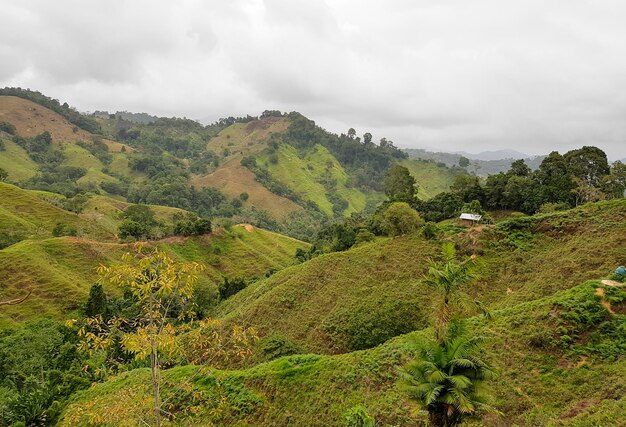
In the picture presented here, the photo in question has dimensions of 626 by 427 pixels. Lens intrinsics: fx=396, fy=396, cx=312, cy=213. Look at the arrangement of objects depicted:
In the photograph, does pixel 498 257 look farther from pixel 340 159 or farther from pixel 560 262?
pixel 340 159

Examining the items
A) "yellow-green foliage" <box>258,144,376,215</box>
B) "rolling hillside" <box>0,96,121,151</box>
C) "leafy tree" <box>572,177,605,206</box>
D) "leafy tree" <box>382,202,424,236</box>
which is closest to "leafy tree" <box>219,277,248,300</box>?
"leafy tree" <box>382,202,424,236</box>

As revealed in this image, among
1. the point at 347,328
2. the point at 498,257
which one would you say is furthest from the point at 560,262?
the point at 347,328

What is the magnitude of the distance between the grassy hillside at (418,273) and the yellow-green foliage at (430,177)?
11018 cm

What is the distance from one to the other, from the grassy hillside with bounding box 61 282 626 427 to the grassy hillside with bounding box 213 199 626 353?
221 inches

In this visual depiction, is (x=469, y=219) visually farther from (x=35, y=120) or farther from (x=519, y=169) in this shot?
(x=35, y=120)

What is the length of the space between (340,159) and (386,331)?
160594 millimetres

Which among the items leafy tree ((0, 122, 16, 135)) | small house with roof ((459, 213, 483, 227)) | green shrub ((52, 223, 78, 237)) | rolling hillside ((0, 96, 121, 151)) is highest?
rolling hillside ((0, 96, 121, 151))

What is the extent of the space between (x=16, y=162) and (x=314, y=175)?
103m

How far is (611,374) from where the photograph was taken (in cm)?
1758

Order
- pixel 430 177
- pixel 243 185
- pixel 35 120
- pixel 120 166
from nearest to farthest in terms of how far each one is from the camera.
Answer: pixel 243 185
pixel 120 166
pixel 35 120
pixel 430 177

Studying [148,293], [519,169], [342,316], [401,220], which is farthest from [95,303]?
[519,169]

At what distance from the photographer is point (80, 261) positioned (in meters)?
56.9

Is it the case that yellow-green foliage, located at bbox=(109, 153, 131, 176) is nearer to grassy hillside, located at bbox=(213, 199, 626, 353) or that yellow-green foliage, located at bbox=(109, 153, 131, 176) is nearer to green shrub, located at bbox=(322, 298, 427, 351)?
grassy hillside, located at bbox=(213, 199, 626, 353)

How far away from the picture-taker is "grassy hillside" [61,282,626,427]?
17.3 m
